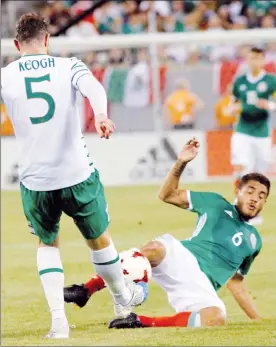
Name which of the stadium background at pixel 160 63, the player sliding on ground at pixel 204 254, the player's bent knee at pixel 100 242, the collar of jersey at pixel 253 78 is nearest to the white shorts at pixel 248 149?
the collar of jersey at pixel 253 78

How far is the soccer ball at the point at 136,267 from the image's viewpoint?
6664 millimetres

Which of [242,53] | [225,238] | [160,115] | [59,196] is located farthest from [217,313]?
[242,53]

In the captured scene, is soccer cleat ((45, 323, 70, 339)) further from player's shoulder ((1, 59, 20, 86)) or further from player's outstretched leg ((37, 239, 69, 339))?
player's shoulder ((1, 59, 20, 86))

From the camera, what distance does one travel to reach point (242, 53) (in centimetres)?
1977

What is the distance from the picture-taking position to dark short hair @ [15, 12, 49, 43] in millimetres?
5996

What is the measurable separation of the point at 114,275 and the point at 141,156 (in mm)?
10643

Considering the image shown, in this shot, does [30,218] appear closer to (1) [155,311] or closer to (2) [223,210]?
(2) [223,210]

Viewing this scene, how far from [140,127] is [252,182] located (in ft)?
36.0

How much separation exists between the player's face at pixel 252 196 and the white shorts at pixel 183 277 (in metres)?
0.46

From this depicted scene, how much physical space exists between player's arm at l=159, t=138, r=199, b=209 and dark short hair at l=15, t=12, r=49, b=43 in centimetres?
114

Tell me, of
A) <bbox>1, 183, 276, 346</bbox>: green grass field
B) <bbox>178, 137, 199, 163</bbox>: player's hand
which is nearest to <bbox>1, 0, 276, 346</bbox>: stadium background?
<bbox>1, 183, 276, 346</bbox>: green grass field

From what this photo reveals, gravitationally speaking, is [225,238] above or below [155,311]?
above

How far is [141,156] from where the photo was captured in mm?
16984

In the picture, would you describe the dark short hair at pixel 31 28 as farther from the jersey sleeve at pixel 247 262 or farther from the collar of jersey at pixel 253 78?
the collar of jersey at pixel 253 78
